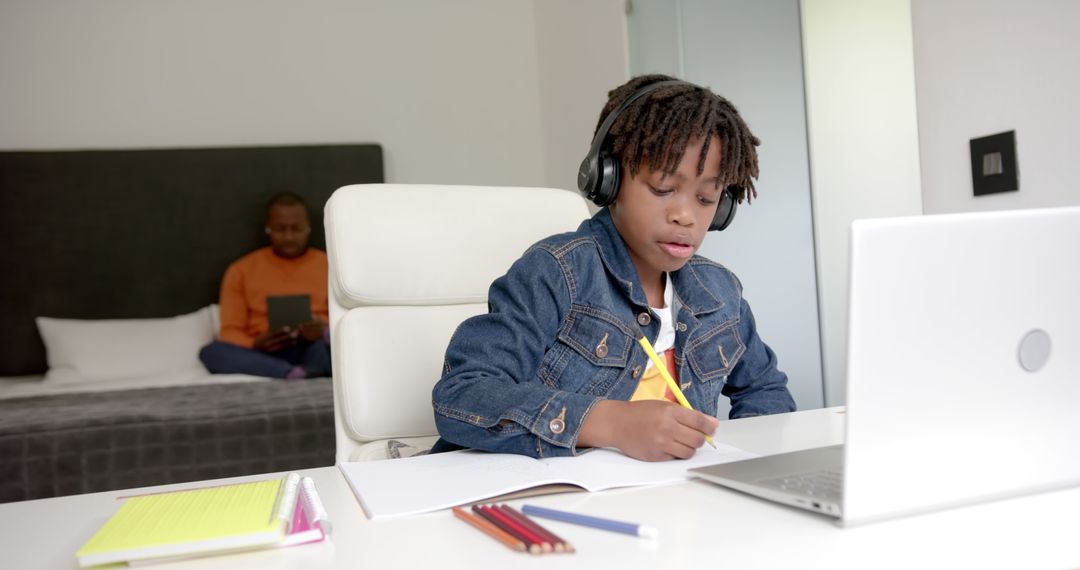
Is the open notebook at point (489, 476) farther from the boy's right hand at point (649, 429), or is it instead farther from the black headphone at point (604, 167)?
the black headphone at point (604, 167)

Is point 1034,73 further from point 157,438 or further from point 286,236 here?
point 286,236

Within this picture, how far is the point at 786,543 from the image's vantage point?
53 centimetres

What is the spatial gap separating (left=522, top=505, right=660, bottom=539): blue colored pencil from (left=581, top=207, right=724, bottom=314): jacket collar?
514 millimetres

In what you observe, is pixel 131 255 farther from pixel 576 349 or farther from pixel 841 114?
pixel 576 349

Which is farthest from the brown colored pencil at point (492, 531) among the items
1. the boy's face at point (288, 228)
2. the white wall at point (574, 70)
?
the boy's face at point (288, 228)

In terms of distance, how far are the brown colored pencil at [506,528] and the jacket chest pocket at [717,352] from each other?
553mm

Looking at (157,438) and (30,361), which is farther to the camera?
(30,361)

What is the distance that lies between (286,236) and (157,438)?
132 centimetres

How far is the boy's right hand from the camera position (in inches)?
30.2

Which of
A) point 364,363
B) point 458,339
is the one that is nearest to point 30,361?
point 364,363

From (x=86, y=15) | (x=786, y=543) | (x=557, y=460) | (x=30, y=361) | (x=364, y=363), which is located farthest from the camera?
(x=86, y=15)

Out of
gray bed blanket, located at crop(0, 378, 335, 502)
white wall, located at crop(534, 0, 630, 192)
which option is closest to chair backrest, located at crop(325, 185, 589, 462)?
gray bed blanket, located at crop(0, 378, 335, 502)

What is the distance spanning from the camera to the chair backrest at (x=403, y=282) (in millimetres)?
1202

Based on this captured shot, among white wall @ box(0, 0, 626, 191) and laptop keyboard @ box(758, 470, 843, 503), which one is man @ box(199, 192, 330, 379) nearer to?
white wall @ box(0, 0, 626, 191)
